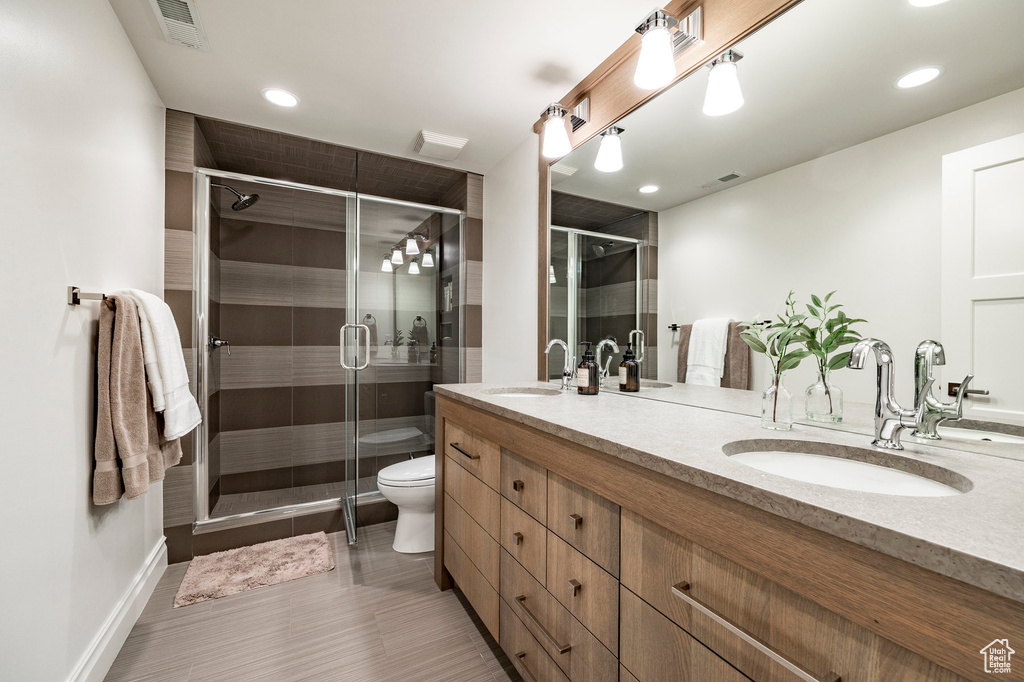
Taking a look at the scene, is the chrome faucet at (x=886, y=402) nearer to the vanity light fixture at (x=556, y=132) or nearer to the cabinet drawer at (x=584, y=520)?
the cabinet drawer at (x=584, y=520)

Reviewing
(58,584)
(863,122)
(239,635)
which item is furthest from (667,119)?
(239,635)

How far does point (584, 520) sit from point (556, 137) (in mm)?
1741

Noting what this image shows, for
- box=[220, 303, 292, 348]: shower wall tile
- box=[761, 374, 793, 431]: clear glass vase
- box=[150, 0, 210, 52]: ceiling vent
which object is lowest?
box=[761, 374, 793, 431]: clear glass vase

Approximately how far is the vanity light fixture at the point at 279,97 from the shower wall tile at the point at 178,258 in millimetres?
808

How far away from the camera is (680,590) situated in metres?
0.78

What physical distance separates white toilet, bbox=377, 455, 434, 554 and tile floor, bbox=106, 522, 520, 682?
22 cm

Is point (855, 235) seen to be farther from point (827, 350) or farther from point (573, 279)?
point (573, 279)

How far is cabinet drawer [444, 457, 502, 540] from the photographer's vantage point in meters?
1.50

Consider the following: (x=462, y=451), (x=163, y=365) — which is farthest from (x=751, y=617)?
(x=163, y=365)

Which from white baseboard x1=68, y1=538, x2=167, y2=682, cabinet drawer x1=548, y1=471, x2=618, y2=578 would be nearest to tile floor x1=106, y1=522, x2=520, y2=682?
white baseboard x1=68, y1=538, x2=167, y2=682

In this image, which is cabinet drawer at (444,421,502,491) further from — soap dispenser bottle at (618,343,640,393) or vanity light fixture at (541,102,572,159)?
vanity light fixture at (541,102,572,159)

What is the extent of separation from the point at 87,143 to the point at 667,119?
6.42ft

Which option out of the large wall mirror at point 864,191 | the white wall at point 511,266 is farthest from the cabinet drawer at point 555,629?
the white wall at point 511,266

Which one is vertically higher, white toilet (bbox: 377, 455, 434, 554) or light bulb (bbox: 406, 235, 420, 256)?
light bulb (bbox: 406, 235, 420, 256)
